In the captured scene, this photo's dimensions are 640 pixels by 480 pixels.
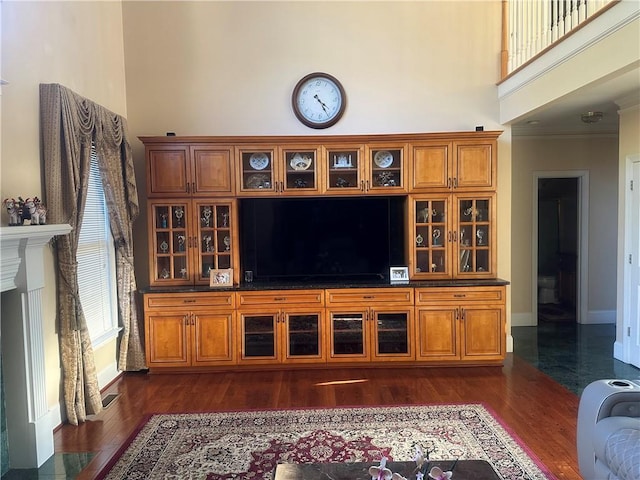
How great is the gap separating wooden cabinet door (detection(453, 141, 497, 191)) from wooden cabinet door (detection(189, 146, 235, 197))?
89.7 inches

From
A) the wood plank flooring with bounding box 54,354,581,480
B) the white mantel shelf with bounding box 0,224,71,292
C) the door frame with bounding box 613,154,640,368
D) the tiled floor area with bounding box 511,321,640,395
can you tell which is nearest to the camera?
the white mantel shelf with bounding box 0,224,71,292

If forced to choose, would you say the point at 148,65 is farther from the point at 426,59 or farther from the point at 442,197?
the point at 442,197

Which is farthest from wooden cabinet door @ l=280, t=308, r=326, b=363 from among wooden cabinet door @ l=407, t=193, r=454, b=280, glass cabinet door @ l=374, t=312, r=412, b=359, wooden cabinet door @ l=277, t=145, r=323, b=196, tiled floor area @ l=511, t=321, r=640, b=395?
tiled floor area @ l=511, t=321, r=640, b=395

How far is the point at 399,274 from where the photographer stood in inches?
163

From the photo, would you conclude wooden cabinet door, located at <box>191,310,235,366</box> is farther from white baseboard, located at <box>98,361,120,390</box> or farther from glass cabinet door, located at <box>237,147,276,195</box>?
glass cabinet door, located at <box>237,147,276,195</box>

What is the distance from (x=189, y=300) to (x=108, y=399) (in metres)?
1.06

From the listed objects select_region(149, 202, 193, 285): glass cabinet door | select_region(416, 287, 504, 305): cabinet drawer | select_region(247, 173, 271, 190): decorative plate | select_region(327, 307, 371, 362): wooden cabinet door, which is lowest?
select_region(327, 307, 371, 362): wooden cabinet door

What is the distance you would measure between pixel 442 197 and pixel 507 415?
2065mm

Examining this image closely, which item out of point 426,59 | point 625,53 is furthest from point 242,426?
point 426,59

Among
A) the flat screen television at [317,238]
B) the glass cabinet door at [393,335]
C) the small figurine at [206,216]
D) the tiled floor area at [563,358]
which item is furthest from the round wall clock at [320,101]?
the tiled floor area at [563,358]

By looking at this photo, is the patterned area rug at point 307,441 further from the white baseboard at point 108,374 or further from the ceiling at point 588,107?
the ceiling at point 588,107

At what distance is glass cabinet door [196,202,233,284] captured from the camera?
4.17 m

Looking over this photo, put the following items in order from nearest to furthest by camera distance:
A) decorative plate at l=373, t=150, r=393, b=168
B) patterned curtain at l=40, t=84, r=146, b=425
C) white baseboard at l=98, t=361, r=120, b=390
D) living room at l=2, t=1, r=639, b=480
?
patterned curtain at l=40, t=84, r=146, b=425, white baseboard at l=98, t=361, r=120, b=390, decorative plate at l=373, t=150, r=393, b=168, living room at l=2, t=1, r=639, b=480

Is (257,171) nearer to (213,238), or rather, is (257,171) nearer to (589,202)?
(213,238)
